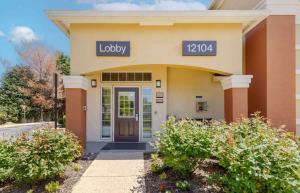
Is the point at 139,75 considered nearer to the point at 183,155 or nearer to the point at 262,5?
the point at 262,5

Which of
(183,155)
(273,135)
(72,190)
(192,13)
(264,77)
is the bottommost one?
(72,190)

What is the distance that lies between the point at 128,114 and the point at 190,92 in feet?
8.80

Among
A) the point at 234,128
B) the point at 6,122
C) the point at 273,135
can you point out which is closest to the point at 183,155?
the point at 234,128

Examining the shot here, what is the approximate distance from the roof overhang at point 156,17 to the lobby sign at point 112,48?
0.62 m

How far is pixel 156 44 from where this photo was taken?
8.18 meters

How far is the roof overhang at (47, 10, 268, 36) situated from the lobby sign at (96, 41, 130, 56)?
619 mm

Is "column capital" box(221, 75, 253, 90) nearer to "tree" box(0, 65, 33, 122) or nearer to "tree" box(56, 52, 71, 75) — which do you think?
"tree" box(56, 52, 71, 75)

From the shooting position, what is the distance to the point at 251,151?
4.21 m

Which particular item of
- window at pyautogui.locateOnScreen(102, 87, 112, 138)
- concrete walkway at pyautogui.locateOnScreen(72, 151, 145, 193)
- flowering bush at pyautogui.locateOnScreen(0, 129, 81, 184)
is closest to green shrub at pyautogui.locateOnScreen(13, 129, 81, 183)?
flowering bush at pyautogui.locateOnScreen(0, 129, 81, 184)

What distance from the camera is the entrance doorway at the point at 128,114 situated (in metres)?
10.7

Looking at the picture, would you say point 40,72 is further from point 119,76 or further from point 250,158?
point 250,158

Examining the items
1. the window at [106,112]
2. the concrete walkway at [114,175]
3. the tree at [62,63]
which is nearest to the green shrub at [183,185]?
the concrete walkway at [114,175]

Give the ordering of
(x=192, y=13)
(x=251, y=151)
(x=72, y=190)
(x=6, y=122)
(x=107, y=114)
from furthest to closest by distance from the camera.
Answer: (x=6, y=122), (x=107, y=114), (x=192, y=13), (x=72, y=190), (x=251, y=151)

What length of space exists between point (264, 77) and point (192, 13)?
9.76 ft
